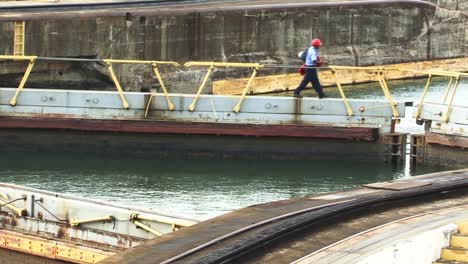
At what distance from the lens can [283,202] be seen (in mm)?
14438

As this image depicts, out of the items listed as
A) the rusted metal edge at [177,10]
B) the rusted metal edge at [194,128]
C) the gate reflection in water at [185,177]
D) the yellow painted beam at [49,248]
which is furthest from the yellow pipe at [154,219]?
the rusted metal edge at [177,10]

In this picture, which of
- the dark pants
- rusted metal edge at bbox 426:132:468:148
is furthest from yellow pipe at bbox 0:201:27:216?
rusted metal edge at bbox 426:132:468:148

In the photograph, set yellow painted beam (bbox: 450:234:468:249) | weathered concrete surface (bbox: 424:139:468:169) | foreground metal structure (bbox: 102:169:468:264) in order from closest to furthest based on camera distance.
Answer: foreground metal structure (bbox: 102:169:468:264)
yellow painted beam (bbox: 450:234:468:249)
weathered concrete surface (bbox: 424:139:468:169)

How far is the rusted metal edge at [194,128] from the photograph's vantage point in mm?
24547

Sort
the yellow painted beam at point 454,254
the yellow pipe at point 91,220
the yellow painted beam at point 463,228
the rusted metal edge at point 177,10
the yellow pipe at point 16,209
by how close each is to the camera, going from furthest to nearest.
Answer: the rusted metal edge at point 177,10, the yellow pipe at point 16,209, the yellow pipe at point 91,220, the yellow painted beam at point 463,228, the yellow painted beam at point 454,254

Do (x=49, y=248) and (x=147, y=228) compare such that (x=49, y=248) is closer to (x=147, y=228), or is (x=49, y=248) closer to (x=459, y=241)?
(x=147, y=228)

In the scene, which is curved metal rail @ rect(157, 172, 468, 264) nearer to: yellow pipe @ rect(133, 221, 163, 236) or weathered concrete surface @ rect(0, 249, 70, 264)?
yellow pipe @ rect(133, 221, 163, 236)

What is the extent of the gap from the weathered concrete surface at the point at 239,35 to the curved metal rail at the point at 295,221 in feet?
68.8

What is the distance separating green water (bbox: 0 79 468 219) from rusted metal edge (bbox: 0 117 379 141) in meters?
0.77

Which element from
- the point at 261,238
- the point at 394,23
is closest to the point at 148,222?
the point at 261,238

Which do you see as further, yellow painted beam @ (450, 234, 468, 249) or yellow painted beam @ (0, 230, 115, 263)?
yellow painted beam @ (0, 230, 115, 263)

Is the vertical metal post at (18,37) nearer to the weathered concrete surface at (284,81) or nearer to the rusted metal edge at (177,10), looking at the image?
the rusted metal edge at (177,10)

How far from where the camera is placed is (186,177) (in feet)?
81.6

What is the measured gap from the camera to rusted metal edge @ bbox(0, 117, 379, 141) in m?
24.5
